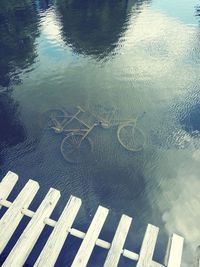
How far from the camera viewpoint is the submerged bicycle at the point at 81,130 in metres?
10.7

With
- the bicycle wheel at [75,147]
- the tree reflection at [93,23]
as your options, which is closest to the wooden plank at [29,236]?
the bicycle wheel at [75,147]

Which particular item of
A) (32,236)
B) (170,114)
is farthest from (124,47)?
(32,236)

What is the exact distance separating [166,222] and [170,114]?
20.2ft

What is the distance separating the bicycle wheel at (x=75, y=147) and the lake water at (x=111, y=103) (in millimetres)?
301

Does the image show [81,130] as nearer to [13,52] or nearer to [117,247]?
[117,247]

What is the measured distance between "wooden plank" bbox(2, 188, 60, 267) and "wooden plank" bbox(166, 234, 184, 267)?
11.1ft

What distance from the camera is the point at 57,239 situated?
5.95 m

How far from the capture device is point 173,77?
50.4ft

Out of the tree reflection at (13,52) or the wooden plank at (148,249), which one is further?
the tree reflection at (13,52)

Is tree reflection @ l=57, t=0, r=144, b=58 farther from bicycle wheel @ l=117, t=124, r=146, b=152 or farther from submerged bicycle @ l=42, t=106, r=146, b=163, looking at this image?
bicycle wheel @ l=117, t=124, r=146, b=152

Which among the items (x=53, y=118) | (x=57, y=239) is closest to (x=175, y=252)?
(x=57, y=239)

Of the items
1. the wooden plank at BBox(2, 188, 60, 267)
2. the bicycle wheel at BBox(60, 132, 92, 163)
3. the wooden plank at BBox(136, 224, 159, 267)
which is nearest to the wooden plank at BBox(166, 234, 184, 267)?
the wooden plank at BBox(136, 224, 159, 267)

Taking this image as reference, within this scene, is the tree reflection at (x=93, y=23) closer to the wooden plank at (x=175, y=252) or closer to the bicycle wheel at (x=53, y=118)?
the bicycle wheel at (x=53, y=118)

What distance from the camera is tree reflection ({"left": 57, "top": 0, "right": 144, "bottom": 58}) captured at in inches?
742
